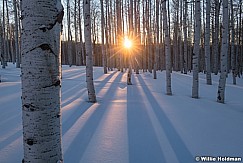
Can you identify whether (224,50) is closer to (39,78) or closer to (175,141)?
(175,141)

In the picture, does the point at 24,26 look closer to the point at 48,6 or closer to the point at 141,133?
the point at 48,6

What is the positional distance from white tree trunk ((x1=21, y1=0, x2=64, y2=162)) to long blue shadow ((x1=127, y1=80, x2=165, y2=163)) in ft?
6.14

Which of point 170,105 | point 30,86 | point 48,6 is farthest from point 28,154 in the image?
point 170,105

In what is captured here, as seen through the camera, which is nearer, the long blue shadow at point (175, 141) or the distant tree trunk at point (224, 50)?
the long blue shadow at point (175, 141)

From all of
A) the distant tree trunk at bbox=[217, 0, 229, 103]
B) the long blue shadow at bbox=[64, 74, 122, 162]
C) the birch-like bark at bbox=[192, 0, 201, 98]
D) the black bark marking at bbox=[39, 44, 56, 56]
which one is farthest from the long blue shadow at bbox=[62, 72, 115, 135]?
the distant tree trunk at bbox=[217, 0, 229, 103]

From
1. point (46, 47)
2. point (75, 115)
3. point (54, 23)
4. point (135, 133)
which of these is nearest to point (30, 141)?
point (46, 47)

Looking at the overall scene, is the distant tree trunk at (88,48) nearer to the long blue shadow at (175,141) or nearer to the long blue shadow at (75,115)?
the long blue shadow at (75,115)

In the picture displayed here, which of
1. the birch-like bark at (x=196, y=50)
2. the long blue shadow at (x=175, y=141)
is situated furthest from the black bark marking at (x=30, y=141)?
the birch-like bark at (x=196, y=50)

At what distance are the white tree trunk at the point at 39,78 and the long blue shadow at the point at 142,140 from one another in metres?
1.87

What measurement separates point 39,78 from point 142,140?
2.71 meters

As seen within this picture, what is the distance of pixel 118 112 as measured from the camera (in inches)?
206

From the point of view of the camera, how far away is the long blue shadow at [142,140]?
2994 millimetres

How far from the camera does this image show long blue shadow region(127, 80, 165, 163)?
2994 mm

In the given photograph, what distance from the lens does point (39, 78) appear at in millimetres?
1297
